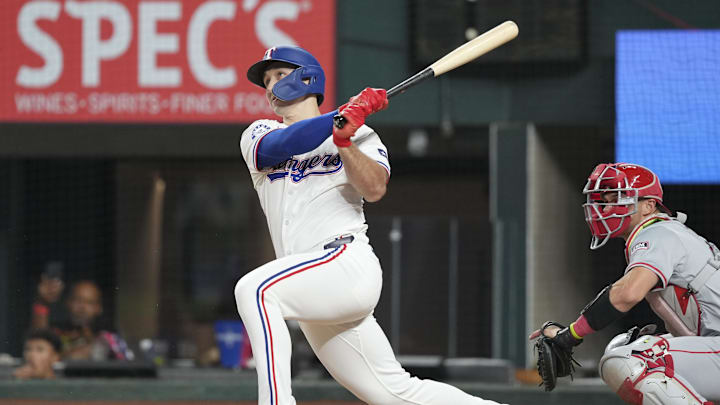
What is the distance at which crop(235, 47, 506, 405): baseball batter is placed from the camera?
3.09 metres

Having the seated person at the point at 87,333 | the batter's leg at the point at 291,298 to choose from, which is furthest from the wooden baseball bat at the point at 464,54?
the seated person at the point at 87,333

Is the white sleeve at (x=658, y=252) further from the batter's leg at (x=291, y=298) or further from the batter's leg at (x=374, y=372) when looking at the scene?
the batter's leg at (x=291, y=298)

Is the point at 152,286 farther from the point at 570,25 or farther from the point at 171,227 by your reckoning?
the point at 570,25

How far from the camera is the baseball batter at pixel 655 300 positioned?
3.52m

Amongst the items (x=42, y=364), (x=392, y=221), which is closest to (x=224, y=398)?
(x=42, y=364)

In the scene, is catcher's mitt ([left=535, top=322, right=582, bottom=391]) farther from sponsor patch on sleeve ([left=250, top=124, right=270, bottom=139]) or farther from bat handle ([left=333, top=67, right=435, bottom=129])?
sponsor patch on sleeve ([left=250, top=124, right=270, bottom=139])

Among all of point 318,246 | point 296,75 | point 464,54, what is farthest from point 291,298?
point 464,54

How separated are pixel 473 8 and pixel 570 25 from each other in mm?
805

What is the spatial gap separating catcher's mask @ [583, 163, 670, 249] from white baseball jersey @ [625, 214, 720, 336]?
0.08 metres

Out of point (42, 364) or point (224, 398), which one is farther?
point (42, 364)

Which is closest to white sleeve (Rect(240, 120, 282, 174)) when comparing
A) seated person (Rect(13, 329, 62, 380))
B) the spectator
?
seated person (Rect(13, 329, 62, 380))

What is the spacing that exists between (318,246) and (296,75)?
0.63 meters

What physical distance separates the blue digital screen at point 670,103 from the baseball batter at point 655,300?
3.98m

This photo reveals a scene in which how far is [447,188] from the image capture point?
11.5 m
